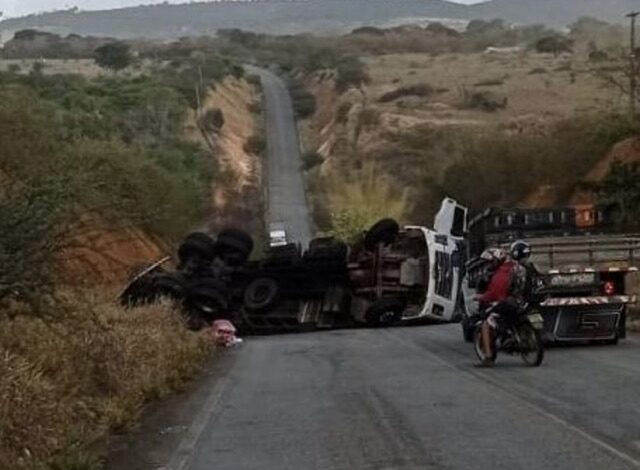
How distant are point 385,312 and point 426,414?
19.2m

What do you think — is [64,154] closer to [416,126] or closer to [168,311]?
[168,311]

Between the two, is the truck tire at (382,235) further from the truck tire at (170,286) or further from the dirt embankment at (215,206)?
the dirt embankment at (215,206)

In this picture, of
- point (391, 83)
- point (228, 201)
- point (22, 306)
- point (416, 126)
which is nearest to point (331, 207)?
point (228, 201)

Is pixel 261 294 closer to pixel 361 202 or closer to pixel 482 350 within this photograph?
pixel 482 350


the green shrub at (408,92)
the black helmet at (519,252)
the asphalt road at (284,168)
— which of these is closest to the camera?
the black helmet at (519,252)

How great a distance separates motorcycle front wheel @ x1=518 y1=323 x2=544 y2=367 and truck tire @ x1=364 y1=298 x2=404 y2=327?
1355 centimetres

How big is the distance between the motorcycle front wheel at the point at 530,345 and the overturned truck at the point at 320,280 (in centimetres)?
1119

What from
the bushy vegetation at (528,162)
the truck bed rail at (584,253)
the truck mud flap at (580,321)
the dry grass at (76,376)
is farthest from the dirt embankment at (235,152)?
the dry grass at (76,376)

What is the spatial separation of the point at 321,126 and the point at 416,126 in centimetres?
1831

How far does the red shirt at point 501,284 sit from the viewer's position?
20.3 m

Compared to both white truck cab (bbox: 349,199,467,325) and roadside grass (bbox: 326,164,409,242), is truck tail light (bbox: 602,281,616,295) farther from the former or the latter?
roadside grass (bbox: 326,164,409,242)

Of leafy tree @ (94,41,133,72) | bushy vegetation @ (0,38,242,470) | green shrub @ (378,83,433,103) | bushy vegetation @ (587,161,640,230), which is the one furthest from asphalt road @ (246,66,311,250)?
bushy vegetation @ (0,38,242,470)

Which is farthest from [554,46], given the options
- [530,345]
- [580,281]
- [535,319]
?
[530,345]

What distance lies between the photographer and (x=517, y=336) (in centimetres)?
2034
